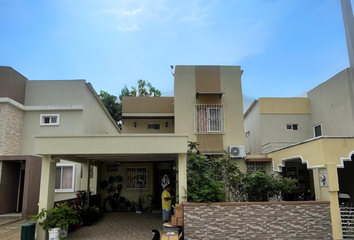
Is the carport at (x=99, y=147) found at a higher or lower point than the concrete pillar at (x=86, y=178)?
higher

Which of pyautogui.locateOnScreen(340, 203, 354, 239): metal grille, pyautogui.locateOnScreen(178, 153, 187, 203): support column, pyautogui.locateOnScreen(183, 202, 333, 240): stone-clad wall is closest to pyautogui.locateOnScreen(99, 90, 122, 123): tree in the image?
pyautogui.locateOnScreen(178, 153, 187, 203): support column

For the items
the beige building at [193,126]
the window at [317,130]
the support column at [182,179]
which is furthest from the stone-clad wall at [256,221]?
the window at [317,130]

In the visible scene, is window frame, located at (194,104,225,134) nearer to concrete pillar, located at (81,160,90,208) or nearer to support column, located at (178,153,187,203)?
support column, located at (178,153,187,203)

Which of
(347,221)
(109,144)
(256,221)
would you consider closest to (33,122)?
(109,144)

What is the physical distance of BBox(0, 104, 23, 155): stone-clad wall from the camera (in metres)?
12.2

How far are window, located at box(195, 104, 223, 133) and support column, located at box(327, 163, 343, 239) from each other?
224 inches

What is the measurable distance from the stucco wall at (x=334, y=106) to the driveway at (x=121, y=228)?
32.0ft

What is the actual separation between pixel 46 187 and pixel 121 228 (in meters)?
3.09

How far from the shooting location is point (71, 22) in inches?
412

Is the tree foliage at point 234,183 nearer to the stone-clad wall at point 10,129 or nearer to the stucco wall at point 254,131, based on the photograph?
the stucco wall at point 254,131

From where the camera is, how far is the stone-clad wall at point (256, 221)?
7.83 metres

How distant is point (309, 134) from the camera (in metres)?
15.6

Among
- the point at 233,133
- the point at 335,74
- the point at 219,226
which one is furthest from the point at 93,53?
the point at 335,74

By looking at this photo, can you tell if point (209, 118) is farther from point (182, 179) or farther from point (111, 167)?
point (111, 167)
